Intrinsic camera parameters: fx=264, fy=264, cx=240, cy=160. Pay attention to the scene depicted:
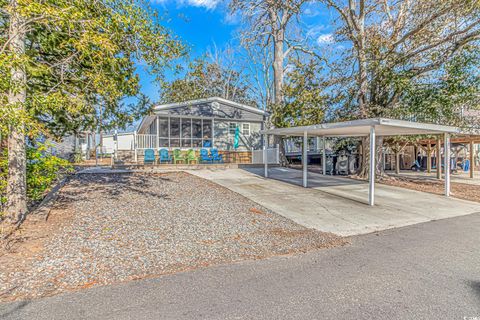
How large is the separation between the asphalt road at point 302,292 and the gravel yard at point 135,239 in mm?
309

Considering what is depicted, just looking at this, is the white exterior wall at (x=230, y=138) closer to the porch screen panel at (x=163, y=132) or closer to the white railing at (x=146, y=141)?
the porch screen panel at (x=163, y=132)

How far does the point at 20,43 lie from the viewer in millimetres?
4746

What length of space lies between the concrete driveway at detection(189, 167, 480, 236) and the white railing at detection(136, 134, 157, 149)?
6153mm

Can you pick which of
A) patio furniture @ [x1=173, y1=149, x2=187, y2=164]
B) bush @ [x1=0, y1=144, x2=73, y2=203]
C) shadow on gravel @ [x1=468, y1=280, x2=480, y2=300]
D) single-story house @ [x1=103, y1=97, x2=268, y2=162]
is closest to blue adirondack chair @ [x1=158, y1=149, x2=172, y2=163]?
patio furniture @ [x1=173, y1=149, x2=187, y2=164]

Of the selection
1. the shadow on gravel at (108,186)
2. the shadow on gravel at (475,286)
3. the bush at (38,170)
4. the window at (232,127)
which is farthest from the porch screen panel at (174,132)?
the shadow on gravel at (475,286)

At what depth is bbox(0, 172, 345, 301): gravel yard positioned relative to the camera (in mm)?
3246

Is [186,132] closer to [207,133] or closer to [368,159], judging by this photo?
[207,133]

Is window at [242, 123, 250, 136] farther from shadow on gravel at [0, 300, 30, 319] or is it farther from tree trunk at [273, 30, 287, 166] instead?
shadow on gravel at [0, 300, 30, 319]

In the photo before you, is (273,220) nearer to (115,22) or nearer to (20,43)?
(115,22)

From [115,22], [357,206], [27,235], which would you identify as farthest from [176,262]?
[357,206]

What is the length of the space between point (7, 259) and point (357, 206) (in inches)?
292

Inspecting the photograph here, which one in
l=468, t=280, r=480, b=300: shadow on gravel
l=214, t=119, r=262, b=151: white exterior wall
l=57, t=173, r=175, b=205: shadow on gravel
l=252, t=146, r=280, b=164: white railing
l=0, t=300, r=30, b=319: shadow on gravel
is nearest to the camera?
l=0, t=300, r=30, b=319: shadow on gravel

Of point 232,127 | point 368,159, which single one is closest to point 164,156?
point 232,127

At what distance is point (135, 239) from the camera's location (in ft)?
14.6
